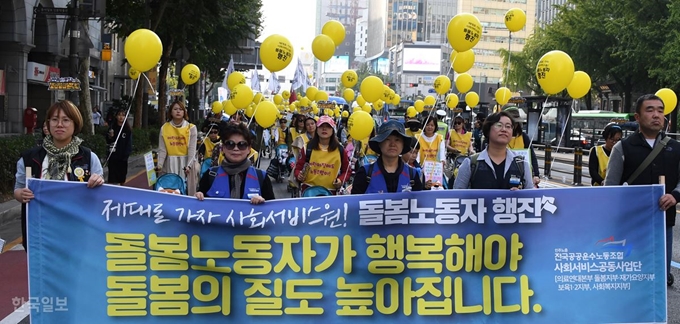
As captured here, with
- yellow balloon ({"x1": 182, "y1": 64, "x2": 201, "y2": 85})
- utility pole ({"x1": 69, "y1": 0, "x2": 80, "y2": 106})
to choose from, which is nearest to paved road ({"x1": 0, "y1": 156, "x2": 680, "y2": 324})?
utility pole ({"x1": 69, "y1": 0, "x2": 80, "y2": 106})

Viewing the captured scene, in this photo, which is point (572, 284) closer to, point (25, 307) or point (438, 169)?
point (25, 307)

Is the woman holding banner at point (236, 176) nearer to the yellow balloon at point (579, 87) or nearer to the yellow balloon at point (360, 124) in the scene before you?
the yellow balloon at point (360, 124)

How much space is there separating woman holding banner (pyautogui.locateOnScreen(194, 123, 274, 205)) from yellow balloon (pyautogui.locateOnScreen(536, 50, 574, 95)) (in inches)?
158

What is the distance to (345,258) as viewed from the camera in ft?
16.1

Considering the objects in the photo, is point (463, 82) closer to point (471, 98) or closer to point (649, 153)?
point (471, 98)

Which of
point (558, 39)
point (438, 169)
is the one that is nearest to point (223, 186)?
point (438, 169)

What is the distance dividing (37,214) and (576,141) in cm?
3941

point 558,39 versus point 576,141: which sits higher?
point 558,39

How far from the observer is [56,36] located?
31.4m

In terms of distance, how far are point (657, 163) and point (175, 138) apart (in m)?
6.38

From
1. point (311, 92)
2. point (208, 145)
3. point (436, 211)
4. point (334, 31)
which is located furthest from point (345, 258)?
point (311, 92)

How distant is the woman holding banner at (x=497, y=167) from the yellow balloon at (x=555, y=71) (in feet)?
9.43

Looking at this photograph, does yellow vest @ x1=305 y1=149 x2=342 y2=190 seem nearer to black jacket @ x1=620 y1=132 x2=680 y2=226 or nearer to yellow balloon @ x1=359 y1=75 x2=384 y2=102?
black jacket @ x1=620 y1=132 x2=680 y2=226

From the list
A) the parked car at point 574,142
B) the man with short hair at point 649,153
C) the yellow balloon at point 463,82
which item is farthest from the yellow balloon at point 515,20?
the parked car at point 574,142
